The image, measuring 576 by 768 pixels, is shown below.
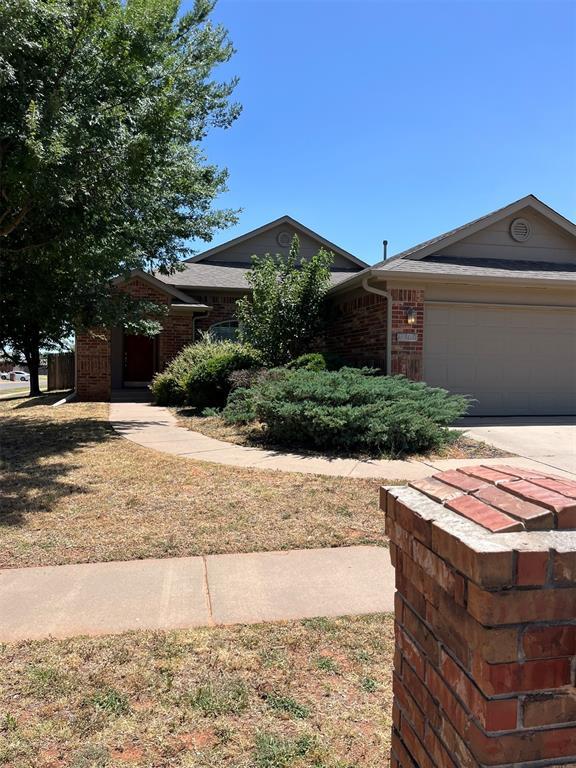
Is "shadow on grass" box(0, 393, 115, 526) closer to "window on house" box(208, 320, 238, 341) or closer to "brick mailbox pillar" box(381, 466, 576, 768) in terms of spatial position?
"brick mailbox pillar" box(381, 466, 576, 768)

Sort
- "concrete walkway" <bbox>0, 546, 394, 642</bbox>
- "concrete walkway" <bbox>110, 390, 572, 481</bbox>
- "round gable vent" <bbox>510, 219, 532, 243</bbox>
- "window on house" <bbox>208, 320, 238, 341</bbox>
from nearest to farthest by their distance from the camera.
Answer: "concrete walkway" <bbox>0, 546, 394, 642</bbox>
"concrete walkway" <bbox>110, 390, 572, 481</bbox>
"round gable vent" <bbox>510, 219, 532, 243</bbox>
"window on house" <bbox>208, 320, 238, 341</bbox>

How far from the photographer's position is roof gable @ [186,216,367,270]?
18.3m

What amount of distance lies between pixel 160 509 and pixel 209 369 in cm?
711

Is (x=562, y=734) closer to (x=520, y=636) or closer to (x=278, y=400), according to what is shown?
(x=520, y=636)

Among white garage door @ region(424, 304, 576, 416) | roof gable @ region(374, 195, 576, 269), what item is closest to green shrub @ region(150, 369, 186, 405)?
roof gable @ region(374, 195, 576, 269)

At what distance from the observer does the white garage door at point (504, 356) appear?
11.4 meters

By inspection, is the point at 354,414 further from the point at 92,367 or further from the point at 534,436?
the point at 92,367

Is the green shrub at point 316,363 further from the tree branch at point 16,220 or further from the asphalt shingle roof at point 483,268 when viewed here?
the tree branch at point 16,220

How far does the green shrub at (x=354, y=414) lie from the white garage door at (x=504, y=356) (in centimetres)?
277

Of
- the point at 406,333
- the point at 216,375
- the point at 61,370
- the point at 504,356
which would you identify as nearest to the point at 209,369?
the point at 216,375

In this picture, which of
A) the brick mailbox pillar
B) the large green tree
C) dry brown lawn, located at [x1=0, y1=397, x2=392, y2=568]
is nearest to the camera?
the brick mailbox pillar

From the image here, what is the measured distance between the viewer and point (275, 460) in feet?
23.6

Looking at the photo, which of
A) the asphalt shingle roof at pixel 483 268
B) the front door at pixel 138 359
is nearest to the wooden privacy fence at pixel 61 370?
the front door at pixel 138 359

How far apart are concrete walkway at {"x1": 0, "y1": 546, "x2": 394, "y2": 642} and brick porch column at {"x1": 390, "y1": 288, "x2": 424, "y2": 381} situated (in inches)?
285
